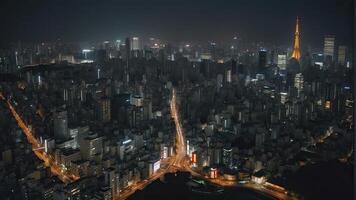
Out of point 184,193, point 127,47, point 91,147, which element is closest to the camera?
point 184,193

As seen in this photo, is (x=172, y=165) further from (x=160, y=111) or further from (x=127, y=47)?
(x=127, y=47)

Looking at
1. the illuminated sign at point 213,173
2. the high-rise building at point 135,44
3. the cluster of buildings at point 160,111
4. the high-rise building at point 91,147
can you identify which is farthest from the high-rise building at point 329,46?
the high-rise building at point 91,147

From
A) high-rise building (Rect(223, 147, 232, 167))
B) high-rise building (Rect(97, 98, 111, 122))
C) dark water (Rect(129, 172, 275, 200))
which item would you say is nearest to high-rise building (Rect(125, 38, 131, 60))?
high-rise building (Rect(97, 98, 111, 122))

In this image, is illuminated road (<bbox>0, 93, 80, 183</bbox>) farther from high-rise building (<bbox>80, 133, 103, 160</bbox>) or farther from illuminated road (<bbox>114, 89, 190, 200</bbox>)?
illuminated road (<bbox>114, 89, 190, 200</bbox>)

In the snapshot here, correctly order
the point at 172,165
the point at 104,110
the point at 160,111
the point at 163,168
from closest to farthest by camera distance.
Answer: the point at 163,168, the point at 172,165, the point at 104,110, the point at 160,111

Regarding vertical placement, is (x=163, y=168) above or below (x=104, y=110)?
below

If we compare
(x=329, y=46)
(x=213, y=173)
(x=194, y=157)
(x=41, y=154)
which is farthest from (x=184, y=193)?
(x=329, y=46)

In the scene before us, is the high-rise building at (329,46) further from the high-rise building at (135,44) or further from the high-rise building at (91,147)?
the high-rise building at (91,147)

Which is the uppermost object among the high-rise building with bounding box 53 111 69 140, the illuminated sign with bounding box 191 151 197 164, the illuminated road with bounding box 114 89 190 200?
the high-rise building with bounding box 53 111 69 140
